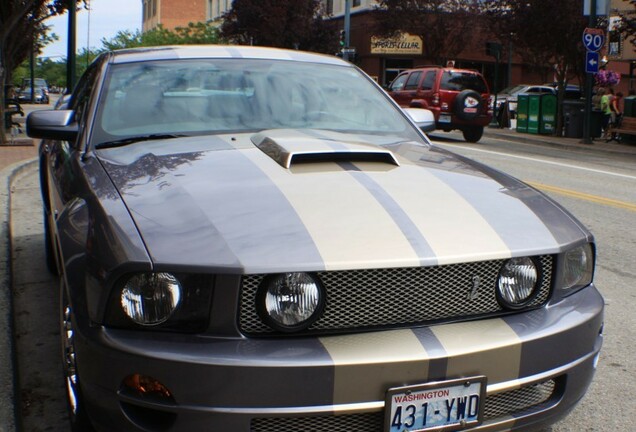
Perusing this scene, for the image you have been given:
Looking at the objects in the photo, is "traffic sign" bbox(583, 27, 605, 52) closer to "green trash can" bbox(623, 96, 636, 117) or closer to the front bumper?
"green trash can" bbox(623, 96, 636, 117)

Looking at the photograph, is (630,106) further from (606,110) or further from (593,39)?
(593,39)

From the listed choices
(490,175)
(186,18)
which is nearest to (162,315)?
(490,175)

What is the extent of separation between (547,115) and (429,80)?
4796 mm

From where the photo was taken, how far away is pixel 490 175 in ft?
11.2

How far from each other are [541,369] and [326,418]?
715 mm

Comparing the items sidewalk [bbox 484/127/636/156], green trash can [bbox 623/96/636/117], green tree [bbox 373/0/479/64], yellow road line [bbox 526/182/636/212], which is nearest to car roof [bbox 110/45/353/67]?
yellow road line [bbox 526/182/636/212]

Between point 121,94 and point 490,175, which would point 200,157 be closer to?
point 121,94

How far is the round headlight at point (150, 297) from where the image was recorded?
240 centimetres

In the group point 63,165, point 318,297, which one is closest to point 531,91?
point 63,165

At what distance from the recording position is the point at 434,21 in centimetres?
4194

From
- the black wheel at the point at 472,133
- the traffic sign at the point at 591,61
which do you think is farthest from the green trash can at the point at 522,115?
the traffic sign at the point at 591,61

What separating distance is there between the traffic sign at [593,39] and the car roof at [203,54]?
17.2 meters

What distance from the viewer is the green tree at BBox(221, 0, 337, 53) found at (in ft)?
156

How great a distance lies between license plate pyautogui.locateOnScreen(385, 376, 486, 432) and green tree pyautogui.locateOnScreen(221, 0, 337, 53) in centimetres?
4628
